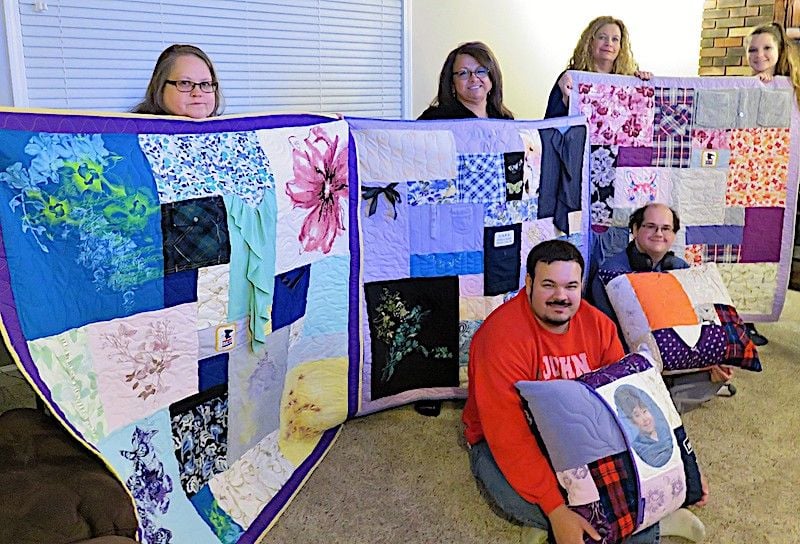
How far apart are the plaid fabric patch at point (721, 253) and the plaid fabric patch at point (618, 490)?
1.74 m

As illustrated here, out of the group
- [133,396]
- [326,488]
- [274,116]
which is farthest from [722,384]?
[133,396]

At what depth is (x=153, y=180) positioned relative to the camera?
1696 mm

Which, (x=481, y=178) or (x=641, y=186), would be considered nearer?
(x=481, y=178)

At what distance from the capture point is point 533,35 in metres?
4.26

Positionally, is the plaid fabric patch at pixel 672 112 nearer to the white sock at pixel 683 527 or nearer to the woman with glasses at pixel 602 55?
the woman with glasses at pixel 602 55

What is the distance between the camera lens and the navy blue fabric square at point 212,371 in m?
1.84

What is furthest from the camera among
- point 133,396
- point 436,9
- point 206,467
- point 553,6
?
point 553,6

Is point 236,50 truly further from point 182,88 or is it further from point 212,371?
point 212,371

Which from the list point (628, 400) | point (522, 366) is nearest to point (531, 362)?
point (522, 366)

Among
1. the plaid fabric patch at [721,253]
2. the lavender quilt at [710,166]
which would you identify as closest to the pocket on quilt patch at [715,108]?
the lavender quilt at [710,166]

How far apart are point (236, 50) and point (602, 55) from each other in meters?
1.52

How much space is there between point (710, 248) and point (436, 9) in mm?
1758

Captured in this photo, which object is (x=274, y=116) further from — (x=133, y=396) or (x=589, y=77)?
(x=589, y=77)

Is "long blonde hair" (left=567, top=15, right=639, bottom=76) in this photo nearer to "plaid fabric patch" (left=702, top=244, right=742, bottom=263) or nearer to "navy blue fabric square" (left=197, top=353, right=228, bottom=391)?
"plaid fabric patch" (left=702, top=244, right=742, bottom=263)
